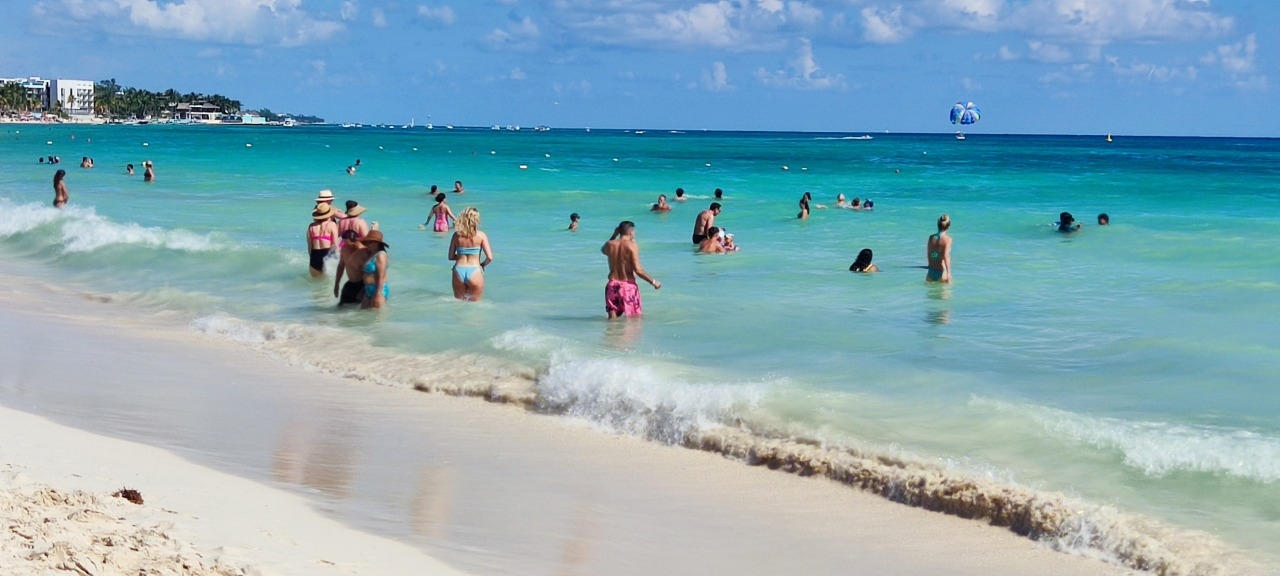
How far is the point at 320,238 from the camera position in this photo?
50.2ft

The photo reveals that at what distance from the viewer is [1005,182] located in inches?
1778

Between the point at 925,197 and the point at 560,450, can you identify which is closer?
the point at 560,450

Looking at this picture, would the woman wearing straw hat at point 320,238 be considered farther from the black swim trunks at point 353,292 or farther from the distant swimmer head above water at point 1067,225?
the distant swimmer head above water at point 1067,225

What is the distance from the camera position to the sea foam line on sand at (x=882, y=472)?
5.92 metres

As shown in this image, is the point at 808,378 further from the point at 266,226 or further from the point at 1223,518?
the point at 266,226

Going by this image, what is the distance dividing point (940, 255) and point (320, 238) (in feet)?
24.4

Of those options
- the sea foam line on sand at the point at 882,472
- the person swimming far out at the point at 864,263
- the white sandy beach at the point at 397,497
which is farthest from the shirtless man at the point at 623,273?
the person swimming far out at the point at 864,263

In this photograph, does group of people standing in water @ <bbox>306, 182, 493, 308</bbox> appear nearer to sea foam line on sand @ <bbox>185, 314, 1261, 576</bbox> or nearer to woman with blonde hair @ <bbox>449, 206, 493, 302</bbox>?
woman with blonde hair @ <bbox>449, 206, 493, 302</bbox>

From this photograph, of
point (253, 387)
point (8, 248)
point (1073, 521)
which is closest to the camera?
point (1073, 521)

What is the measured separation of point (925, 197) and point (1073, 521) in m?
29.7

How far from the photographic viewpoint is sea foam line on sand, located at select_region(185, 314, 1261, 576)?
233 inches

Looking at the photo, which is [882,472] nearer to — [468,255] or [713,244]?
[468,255]

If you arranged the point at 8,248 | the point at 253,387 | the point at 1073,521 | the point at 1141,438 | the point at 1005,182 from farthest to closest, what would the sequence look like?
the point at 1005,182 → the point at 8,248 → the point at 253,387 → the point at 1141,438 → the point at 1073,521

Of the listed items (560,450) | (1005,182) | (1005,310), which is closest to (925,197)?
(1005,182)
